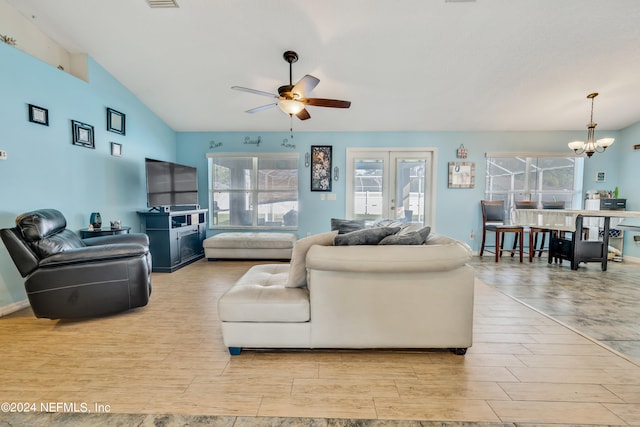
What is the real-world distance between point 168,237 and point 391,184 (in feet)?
13.2

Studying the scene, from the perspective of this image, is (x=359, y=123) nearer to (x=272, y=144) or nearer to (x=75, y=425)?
(x=272, y=144)

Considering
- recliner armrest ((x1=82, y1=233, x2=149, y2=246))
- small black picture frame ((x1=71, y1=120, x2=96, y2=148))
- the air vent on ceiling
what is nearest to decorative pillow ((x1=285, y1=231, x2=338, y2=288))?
recliner armrest ((x1=82, y1=233, x2=149, y2=246))

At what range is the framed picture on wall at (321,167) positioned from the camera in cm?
529

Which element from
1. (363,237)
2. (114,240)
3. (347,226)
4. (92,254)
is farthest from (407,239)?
(114,240)

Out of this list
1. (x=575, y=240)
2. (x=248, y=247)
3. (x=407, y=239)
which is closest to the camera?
(x=407, y=239)

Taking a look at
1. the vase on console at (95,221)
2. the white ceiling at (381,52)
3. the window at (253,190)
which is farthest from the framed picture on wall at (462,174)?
the vase on console at (95,221)

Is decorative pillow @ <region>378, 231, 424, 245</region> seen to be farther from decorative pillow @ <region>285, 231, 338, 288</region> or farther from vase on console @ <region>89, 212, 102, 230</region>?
vase on console @ <region>89, 212, 102, 230</region>

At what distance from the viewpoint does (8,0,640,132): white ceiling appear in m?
2.70

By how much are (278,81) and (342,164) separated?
81.7 inches

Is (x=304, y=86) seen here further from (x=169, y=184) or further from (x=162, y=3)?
(x=169, y=184)

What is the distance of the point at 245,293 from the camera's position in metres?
1.79

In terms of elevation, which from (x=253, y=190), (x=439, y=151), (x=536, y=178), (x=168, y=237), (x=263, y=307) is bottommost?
(x=263, y=307)

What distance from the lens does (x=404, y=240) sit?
183cm

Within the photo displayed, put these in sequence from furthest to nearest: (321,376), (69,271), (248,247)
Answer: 1. (248,247)
2. (69,271)
3. (321,376)
